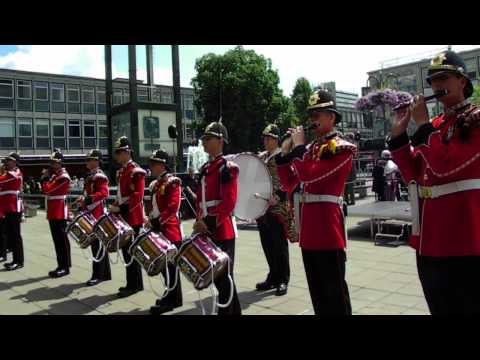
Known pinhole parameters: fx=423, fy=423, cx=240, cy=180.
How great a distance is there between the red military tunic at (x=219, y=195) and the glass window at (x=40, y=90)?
42847 millimetres

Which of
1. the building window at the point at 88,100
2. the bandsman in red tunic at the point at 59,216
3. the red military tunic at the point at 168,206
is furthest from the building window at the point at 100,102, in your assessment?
the red military tunic at the point at 168,206

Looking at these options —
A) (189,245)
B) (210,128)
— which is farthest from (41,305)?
(210,128)

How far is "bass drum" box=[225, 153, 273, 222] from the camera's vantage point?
5191mm

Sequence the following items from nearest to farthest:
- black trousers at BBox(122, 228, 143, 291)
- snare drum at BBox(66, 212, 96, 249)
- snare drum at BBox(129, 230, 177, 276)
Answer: snare drum at BBox(129, 230, 177, 276)
black trousers at BBox(122, 228, 143, 291)
snare drum at BBox(66, 212, 96, 249)

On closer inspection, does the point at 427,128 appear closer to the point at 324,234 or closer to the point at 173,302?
the point at 324,234

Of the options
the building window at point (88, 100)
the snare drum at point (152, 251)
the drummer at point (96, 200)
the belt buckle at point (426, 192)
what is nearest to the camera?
the belt buckle at point (426, 192)

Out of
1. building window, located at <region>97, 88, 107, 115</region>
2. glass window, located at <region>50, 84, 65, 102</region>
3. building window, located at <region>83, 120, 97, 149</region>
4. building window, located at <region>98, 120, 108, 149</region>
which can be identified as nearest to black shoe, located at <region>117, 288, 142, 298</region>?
glass window, located at <region>50, 84, 65, 102</region>

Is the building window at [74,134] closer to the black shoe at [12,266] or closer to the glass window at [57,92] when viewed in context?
the glass window at [57,92]

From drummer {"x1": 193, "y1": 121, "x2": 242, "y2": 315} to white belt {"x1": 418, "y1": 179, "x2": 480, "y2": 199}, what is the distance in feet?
6.50

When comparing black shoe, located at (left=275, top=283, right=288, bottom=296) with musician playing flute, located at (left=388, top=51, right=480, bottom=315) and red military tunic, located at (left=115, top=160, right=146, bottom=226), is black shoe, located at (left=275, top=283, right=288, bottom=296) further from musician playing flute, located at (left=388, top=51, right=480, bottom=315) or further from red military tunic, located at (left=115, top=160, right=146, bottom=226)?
musician playing flute, located at (left=388, top=51, right=480, bottom=315)

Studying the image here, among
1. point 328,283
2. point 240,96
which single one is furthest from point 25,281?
point 240,96

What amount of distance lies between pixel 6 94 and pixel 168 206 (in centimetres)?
4138

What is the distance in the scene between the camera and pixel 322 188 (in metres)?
3.37

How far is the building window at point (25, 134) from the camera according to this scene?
132 feet
